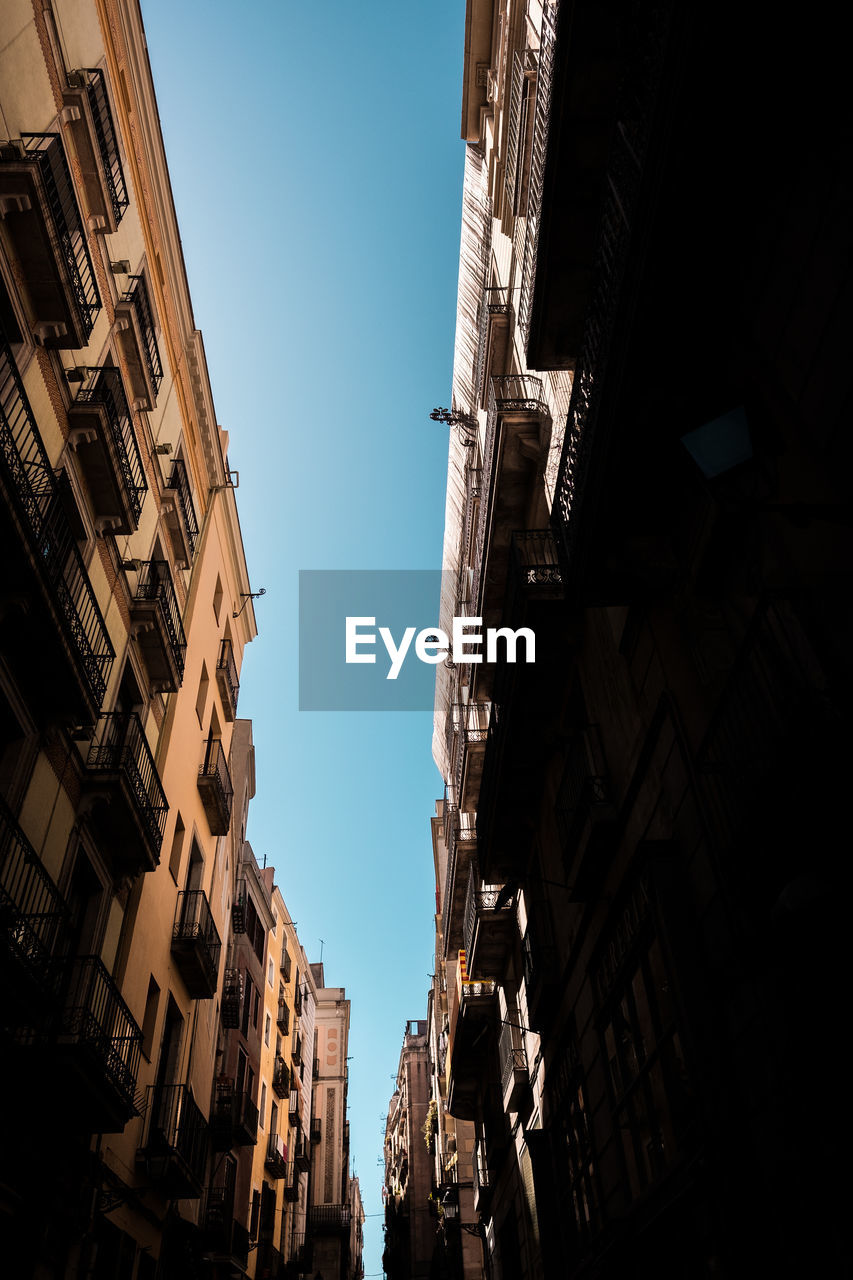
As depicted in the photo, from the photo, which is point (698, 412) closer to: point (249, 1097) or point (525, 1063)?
point (525, 1063)

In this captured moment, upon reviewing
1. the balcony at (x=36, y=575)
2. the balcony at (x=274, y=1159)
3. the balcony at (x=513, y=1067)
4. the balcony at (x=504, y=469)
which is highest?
the balcony at (x=504, y=469)

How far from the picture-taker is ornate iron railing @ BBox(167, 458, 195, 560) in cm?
1853

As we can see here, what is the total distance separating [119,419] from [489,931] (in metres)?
12.2

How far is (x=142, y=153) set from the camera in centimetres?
1670

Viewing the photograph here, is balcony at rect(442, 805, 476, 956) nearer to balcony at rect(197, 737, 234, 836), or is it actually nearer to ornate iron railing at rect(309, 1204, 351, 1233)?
balcony at rect(197, 737, 234, 836)

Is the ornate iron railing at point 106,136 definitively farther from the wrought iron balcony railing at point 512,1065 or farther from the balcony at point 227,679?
the wrought iron balcony railing at point 512,1065

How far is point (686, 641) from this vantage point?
27.2 ft

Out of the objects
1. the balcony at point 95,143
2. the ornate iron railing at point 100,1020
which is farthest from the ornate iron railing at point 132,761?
the balcony at point 95,143

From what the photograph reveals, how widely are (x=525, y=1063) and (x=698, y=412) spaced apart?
12786mm

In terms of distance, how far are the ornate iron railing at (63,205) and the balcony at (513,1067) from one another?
1405 centimetres

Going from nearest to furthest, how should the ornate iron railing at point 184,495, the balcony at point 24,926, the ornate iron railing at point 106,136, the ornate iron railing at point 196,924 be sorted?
the balcony at point 24,926
the ornate iron railing at point 106,136
the ornate iron railing at point 196,924
the ornate iron railing at point 184,495

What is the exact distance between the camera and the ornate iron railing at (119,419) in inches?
532

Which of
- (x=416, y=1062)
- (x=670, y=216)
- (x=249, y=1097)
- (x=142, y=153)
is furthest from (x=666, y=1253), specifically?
(x=416, y=1062)

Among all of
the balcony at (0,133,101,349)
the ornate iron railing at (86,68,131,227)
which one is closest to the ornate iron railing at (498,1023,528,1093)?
the balcony at (0,133,101,349)
